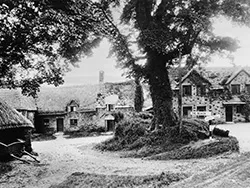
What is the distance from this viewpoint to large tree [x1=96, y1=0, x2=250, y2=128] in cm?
1379

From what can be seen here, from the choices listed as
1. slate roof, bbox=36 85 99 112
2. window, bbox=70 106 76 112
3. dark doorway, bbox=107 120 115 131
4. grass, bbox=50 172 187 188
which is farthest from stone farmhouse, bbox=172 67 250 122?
grass, bbox=50 172 187 188

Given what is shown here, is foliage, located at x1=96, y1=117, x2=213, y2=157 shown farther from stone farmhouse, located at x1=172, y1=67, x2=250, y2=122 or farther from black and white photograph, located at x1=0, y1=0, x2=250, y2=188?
stone farmhouse, located at x1=172, y1=67, x2=250, y2=122

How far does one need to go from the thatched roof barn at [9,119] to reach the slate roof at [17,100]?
16967mm

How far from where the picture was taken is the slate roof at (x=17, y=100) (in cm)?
3138

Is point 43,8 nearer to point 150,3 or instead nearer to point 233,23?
point 150,3

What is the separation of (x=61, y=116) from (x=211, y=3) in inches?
1017

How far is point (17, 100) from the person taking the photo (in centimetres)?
3209

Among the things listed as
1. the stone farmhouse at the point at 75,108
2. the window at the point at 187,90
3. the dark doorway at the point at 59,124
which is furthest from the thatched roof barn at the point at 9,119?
the window at the point at 187,90

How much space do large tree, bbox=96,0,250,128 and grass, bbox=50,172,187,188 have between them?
25.5 ft

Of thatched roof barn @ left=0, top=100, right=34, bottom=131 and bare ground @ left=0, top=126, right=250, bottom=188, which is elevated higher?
thatched roof barn @ left=0, top=100, right=34, bottom=131

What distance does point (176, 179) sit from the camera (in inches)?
293

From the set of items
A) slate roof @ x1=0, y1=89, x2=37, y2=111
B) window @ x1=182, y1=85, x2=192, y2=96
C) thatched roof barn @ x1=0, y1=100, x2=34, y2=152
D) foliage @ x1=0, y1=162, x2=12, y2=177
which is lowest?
foliage @ x1=0, y1=162, x2=12, y2=177

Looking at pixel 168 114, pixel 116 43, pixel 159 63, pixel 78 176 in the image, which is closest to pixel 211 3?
pixel 159 63

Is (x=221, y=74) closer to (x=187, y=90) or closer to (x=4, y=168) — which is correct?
(x=187, y=90)
